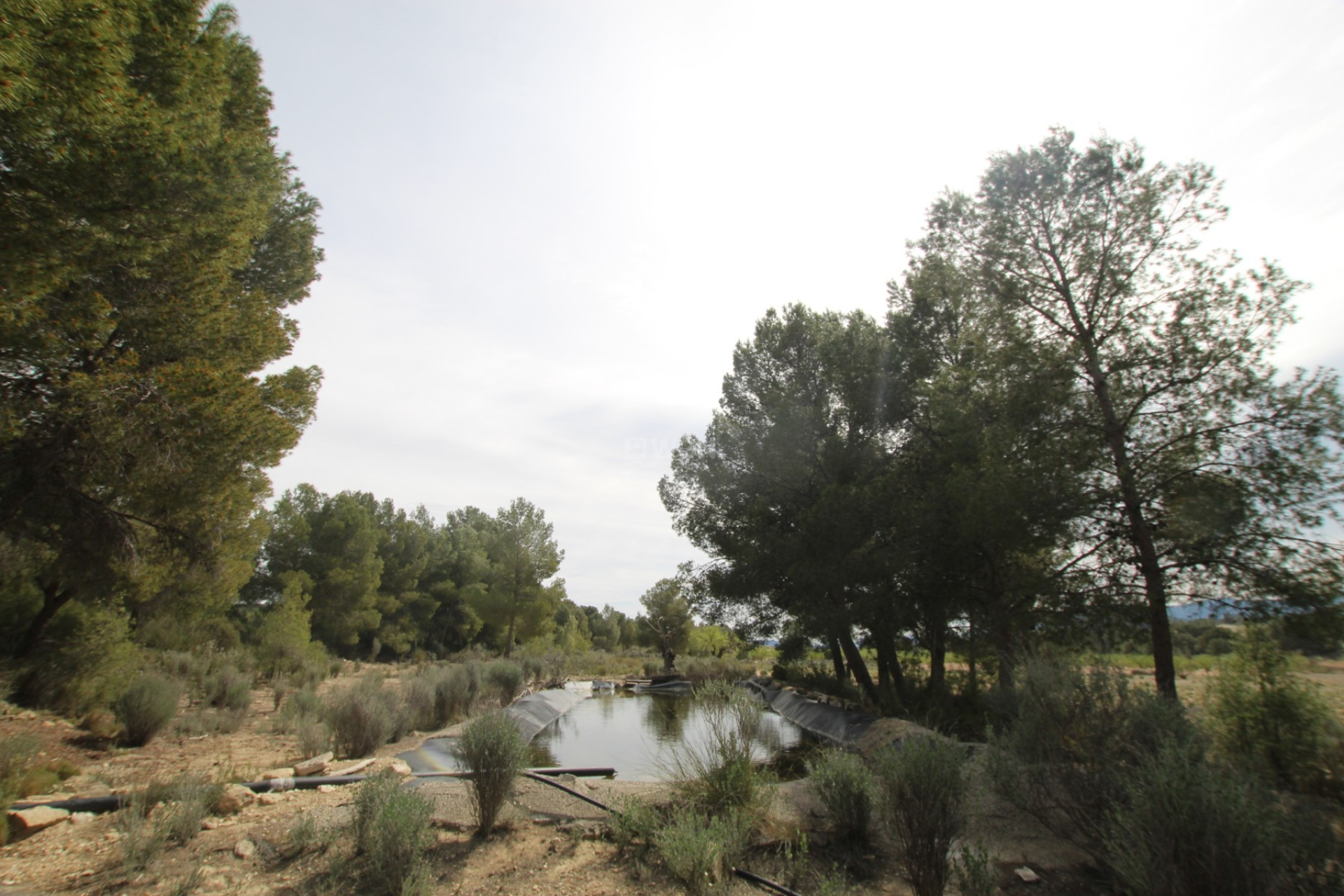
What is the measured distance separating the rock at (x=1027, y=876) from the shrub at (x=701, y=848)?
91.8 inches

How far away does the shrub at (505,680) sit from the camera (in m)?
18.8

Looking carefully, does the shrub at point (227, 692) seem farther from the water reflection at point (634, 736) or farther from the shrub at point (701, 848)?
the shrub at point (701, 848)

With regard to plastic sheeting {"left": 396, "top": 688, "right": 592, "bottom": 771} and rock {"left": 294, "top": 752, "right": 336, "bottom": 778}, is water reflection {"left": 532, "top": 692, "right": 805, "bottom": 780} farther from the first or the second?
rock {"left": 294, "top": 752, "right": 336, "bottom": 778}

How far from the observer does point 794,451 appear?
1569 cm

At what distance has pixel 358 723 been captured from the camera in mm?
10117

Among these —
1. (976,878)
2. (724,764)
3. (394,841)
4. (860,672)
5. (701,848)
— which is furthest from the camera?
(860,672)

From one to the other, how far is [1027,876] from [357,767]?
28.2 feet

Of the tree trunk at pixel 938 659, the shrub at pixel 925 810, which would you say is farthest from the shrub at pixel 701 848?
the tree trunk at pixel 938 659

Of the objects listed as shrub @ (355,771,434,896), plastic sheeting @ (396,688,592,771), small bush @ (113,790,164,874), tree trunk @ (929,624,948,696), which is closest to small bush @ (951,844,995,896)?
shrub @ (355,771,434,896)

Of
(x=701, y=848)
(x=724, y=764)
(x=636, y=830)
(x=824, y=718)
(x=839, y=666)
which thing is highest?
(x=724, y=764)

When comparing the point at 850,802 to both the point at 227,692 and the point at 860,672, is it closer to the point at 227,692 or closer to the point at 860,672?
the point at 860,672

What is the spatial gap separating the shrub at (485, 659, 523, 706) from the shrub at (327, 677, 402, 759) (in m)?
7.89

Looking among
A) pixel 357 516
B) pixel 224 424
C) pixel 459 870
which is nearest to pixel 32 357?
pixel 224 424

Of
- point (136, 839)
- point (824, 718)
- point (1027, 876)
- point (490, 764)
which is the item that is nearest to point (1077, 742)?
point (1027, 876)
